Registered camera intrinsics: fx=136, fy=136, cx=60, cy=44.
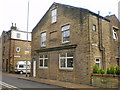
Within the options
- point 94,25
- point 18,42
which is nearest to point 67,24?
point 94,25

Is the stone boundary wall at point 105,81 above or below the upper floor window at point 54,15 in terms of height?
below

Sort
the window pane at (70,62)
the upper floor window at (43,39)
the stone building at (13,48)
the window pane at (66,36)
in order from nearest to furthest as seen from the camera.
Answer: the window pane at (70,62) < the window pane at (66,36) < the upper floor window at (43,39) < the stone building at (13,48)

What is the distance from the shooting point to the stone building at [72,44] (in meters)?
13.4

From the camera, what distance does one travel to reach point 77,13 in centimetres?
1453

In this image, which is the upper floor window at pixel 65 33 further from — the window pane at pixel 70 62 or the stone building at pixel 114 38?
the stone building at pixel 114 38

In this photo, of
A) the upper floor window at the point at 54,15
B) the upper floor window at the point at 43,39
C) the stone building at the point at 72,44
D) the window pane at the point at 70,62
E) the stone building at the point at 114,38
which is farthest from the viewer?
the upper floor window at the point at 43,39

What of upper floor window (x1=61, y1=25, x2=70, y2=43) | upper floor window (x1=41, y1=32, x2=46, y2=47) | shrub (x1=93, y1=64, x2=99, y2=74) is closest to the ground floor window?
upper floor window (x1=61, y1=25, x2=70, y2=43)

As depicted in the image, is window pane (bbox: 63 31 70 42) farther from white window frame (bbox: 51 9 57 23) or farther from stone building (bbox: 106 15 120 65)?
stone building (bbox: 106 15 120 65)

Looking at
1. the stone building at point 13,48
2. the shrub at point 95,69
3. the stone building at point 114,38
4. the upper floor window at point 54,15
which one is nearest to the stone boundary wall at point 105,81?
the shrub at point 95,69

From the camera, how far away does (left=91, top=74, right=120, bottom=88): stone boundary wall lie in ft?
35.3

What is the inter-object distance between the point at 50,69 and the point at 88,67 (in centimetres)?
593

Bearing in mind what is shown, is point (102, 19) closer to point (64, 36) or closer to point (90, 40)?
point (90, 40)

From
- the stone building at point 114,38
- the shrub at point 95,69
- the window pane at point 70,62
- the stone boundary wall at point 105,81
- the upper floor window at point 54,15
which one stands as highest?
the upper floor window at point 54,15

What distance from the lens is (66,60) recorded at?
1526cm
